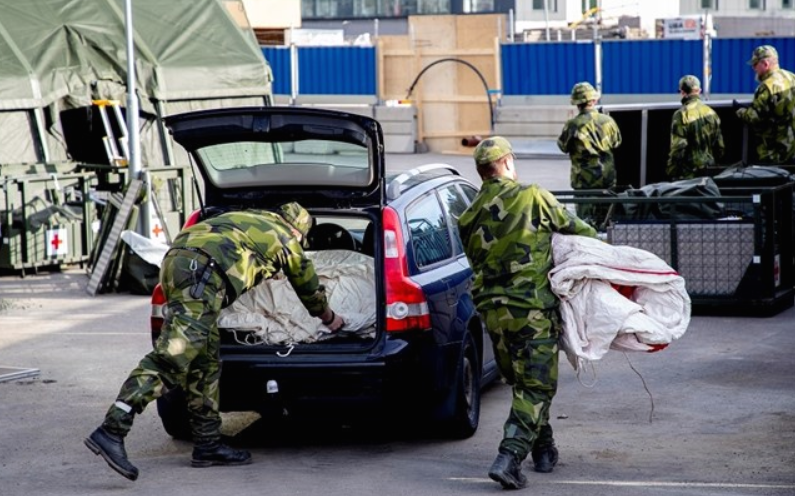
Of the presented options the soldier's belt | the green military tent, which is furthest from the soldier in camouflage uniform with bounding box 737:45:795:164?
the soldier's belt

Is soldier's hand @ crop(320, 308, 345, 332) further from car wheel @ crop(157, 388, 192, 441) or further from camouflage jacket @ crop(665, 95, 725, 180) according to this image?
camouflage jacket @ crop(665, 95, 725, 180)

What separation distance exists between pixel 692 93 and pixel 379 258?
778 centimetres

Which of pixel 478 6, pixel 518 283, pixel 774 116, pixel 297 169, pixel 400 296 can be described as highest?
pixel 478 6

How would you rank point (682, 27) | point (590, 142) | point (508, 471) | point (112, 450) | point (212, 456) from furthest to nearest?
point (682, 27) → point (590, 142) → point (212, 456) → point (112, 450) → point (508, 471)

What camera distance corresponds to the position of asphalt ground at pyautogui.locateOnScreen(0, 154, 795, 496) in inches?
295

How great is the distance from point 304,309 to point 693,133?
744cm

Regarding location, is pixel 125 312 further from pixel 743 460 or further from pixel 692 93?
pixel 743 460

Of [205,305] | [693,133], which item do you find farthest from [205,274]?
[693,133]

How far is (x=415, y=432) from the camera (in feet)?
28.6

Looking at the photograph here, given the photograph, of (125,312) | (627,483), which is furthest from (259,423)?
(125,312)

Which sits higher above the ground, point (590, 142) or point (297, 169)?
point (297, 169)

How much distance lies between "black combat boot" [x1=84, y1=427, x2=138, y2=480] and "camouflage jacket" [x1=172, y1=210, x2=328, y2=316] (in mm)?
1000

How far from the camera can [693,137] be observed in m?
14.9

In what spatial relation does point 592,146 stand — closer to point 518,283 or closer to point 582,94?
point 582,94
